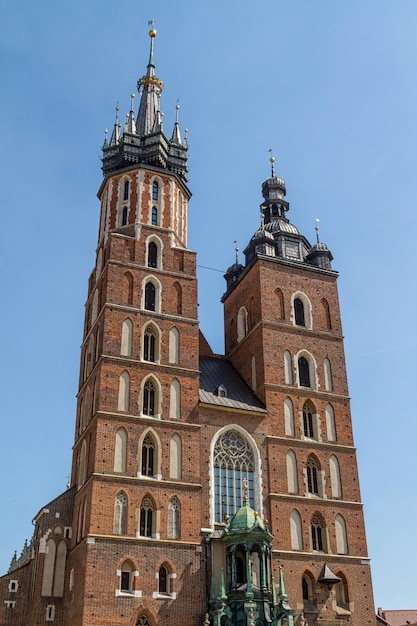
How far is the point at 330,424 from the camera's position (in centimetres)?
3641

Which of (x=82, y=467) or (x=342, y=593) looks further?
(x=82, y=467)

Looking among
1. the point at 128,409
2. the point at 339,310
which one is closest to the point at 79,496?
the point at 128,409

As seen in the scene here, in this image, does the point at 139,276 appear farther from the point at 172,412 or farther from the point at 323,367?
the point at 323,367

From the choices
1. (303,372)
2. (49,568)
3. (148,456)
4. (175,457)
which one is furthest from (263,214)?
(49,568)

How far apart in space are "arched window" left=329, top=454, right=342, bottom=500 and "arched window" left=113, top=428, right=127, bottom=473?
1019 cm

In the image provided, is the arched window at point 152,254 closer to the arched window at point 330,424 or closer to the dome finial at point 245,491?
the arched window at point 330,424

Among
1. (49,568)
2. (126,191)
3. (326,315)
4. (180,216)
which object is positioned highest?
(126,191)

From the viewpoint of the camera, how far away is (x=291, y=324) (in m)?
38.1

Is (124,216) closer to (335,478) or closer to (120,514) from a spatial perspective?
(120,514)

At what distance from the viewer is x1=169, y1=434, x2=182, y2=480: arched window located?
104 ft

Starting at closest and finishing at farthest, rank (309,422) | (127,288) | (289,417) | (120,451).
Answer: (120,451) → (127,288) → (289,417) → (309,422)

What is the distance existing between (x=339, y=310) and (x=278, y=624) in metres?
17.0

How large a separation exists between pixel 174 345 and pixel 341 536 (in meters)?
11.6

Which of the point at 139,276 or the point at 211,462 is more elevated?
the point at 139,276
